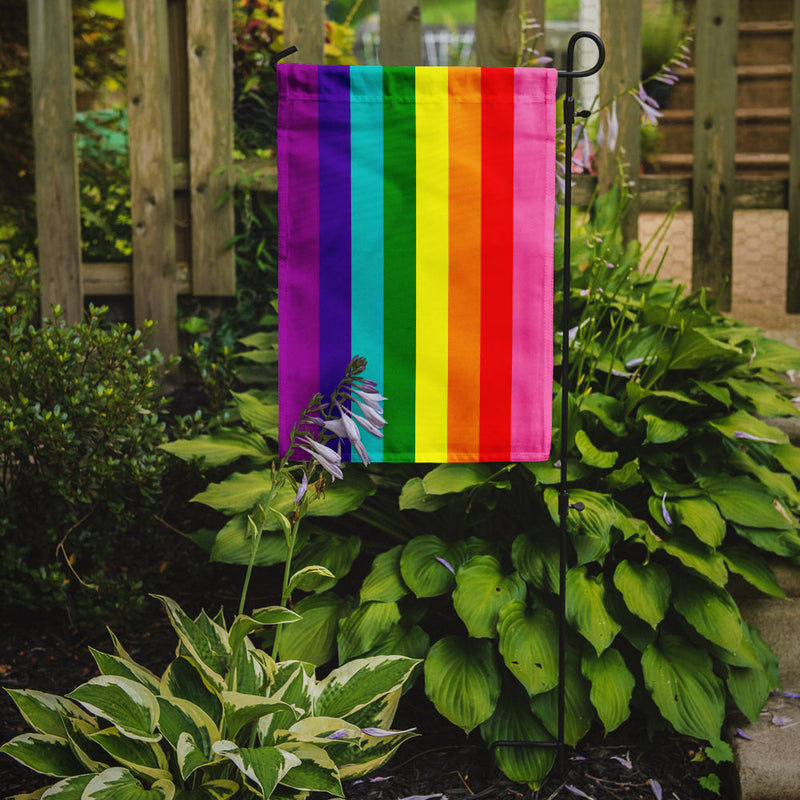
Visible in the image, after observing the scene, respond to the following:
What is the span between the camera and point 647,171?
6410 millimetres

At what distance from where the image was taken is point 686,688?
2.11 metres

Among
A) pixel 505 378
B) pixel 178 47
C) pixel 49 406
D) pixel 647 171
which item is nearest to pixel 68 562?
pixel 49 406

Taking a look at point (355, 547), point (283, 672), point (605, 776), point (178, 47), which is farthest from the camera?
point (178, 47)

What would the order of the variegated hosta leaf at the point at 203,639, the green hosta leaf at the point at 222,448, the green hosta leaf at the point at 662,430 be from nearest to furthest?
the variegated hosta leaf at the point at 203,639 → the green hosta leaf at the point at 662,430 → the green hosta leaf at the point at 222,448

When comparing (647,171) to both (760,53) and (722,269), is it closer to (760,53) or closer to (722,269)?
(760,53)

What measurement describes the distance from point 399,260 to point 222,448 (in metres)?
0.95

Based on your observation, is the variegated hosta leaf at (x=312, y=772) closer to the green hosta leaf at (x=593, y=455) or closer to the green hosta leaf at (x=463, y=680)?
the green hosta leaf at (x=463, y=680)

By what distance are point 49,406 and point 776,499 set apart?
203 centimetres

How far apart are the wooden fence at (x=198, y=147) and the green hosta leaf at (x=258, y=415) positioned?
102 cm

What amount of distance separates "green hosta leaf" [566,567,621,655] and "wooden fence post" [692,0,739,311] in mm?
1812

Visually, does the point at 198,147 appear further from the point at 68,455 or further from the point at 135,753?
the point at 135,753

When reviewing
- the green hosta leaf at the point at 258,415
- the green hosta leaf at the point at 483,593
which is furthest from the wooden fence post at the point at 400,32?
the green hosta leaf at the point at 483,593

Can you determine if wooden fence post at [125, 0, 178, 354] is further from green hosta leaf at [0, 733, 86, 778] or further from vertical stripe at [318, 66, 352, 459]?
green hosta leaf at [0, 733, 86, 778]

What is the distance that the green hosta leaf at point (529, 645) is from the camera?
2.01 metres
